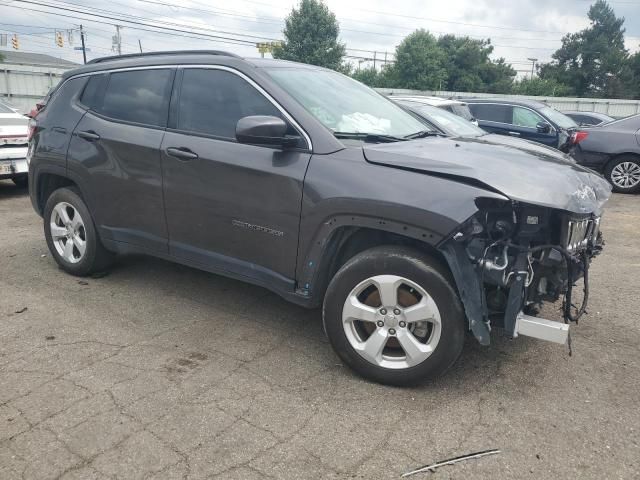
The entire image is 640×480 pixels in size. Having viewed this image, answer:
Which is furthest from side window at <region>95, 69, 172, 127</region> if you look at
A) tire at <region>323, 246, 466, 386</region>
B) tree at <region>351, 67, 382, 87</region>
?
tree at <region>351, 67, 382, 87</region>

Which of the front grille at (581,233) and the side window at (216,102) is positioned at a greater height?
the side window at (216,102)

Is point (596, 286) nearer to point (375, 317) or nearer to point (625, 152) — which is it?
point (375, 317)

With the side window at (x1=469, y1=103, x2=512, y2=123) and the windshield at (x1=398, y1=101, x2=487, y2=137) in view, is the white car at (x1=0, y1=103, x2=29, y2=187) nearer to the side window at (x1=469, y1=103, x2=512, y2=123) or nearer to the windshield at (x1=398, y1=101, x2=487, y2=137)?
the windshield at (x1=398, y1=101, x2=487, y2=137)

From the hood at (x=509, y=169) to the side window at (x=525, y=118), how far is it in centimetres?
806

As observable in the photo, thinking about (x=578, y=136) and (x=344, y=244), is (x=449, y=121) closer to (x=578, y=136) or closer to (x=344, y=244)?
(x=578, y=136)

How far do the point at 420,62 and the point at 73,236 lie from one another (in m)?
53.1

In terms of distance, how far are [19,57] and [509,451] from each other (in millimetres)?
80468

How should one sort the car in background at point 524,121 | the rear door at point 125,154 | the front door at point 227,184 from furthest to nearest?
the car in background at point 524,121 < the rear door at point 125,154 < the front door at point 227,184

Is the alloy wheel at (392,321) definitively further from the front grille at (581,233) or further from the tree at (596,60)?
the tree at (596,60)

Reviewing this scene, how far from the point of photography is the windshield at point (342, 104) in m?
3.33

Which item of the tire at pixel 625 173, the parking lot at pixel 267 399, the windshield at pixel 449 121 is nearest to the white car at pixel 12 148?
the parking lot at pixel 267 399

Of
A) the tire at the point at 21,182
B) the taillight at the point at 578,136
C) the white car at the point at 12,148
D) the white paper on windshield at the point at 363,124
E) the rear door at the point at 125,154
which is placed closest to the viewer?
the white paper on windshield at the point at 363,124

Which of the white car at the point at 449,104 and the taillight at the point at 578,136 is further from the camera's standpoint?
the taillight at the point at 578,136

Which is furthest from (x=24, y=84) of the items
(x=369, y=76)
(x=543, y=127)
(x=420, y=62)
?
(x=369, y=76)
